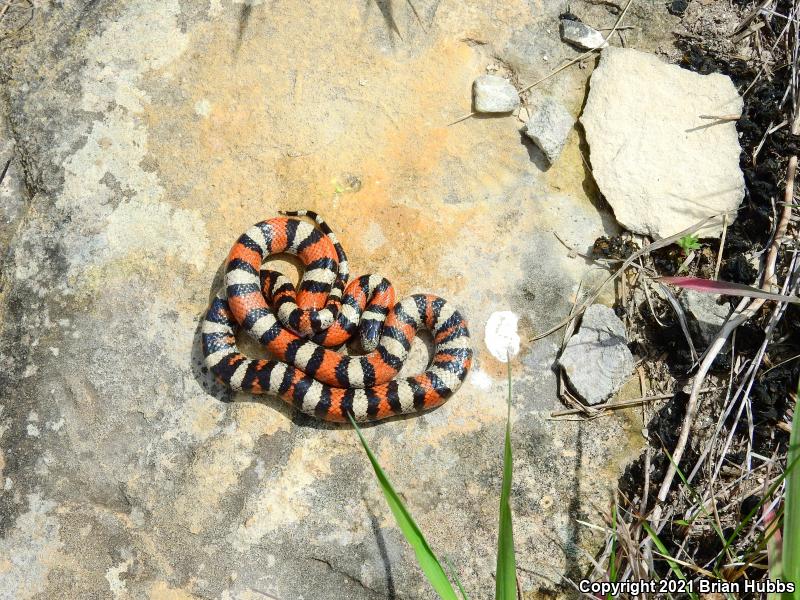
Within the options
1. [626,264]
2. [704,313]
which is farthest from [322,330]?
[704,313]

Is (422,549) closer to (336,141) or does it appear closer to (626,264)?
(626,264)

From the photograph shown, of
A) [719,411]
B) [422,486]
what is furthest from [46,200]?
[719,411]

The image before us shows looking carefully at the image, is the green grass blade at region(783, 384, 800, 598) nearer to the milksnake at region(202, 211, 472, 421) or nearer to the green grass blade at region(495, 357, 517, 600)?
the green grass blade at region(495, 357, 517, 600)

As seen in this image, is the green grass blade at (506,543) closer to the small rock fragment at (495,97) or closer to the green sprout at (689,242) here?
the green sprout at (689,242)

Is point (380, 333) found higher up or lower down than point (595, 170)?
lower down

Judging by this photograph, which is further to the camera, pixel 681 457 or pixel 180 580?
pixel 681 457

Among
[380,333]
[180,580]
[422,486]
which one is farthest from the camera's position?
[380,333]

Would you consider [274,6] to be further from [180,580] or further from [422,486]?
[180,580]
